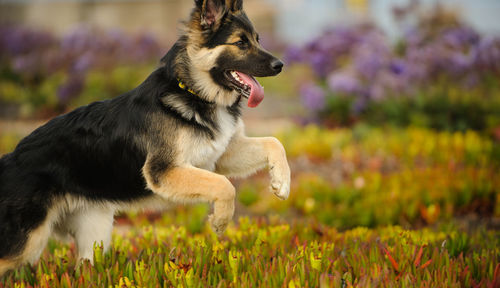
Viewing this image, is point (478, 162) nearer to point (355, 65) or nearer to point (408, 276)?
point (355, 65)

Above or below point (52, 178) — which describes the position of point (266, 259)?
below

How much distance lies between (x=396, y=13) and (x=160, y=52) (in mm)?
8790

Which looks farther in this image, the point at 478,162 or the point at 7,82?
the point at 7,82

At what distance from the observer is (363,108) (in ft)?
28.5

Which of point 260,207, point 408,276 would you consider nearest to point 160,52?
point 260,207

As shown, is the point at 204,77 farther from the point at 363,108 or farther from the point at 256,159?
the point at 363,108

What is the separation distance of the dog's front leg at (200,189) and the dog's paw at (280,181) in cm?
36

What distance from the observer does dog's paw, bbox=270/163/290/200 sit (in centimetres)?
327

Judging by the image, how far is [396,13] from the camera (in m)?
10.0

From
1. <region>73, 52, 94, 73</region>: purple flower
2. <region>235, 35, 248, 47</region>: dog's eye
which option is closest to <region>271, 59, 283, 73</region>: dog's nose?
<region>235, 35, 248, 47</region>: dog's eye

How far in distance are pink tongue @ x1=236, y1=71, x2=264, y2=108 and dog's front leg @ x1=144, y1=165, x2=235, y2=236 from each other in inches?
21.7

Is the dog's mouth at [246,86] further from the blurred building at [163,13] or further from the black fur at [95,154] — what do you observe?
the blurred building at [163,13]

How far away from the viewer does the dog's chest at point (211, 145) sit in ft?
10.6

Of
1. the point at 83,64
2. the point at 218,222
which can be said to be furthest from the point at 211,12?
the point at 83,64
